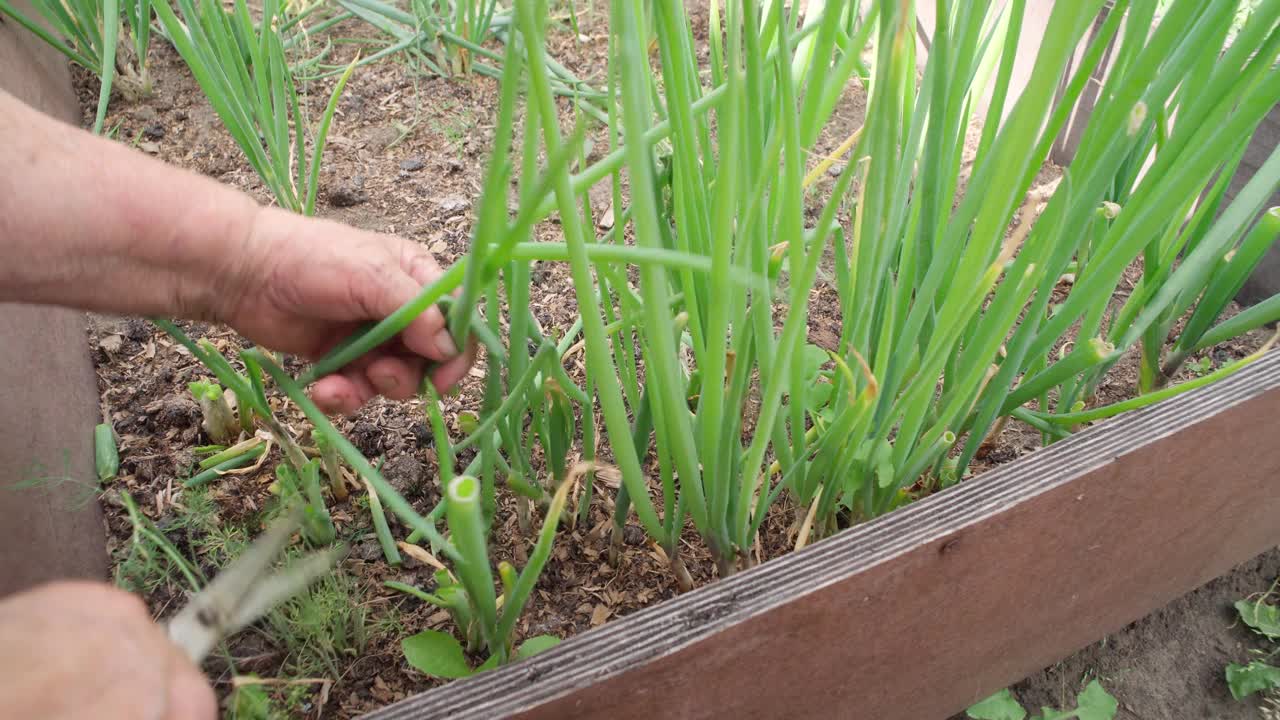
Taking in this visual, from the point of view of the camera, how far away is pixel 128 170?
2.10 feet

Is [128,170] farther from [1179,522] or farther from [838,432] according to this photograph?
[1179,522]

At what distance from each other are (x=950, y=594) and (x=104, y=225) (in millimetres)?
753

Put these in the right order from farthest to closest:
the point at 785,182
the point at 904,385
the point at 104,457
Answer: the point at 104,457
the point at 904,385
the point at 785,182

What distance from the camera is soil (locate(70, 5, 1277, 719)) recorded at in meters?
0.85

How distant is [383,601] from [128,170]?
464 millimetres

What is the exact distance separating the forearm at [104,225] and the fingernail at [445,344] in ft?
0.67

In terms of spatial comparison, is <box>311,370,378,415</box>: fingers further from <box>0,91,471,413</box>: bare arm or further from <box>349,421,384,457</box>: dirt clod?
<box>349,421,384,457</box>: dirt clod

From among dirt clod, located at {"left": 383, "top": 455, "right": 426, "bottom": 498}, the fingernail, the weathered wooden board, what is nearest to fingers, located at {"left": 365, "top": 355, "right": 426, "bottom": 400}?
the fingernail

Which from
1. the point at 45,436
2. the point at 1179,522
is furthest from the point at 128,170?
the point at 1179,522

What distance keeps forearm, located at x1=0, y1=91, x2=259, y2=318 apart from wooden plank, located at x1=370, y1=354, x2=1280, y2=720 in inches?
15.7

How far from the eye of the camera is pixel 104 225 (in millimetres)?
640

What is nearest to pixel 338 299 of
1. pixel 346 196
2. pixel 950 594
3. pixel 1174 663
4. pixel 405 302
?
pixel 405 302

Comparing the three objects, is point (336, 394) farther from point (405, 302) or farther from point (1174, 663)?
point (1174, 663)

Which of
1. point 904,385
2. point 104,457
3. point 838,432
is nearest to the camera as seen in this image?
point 838,432
